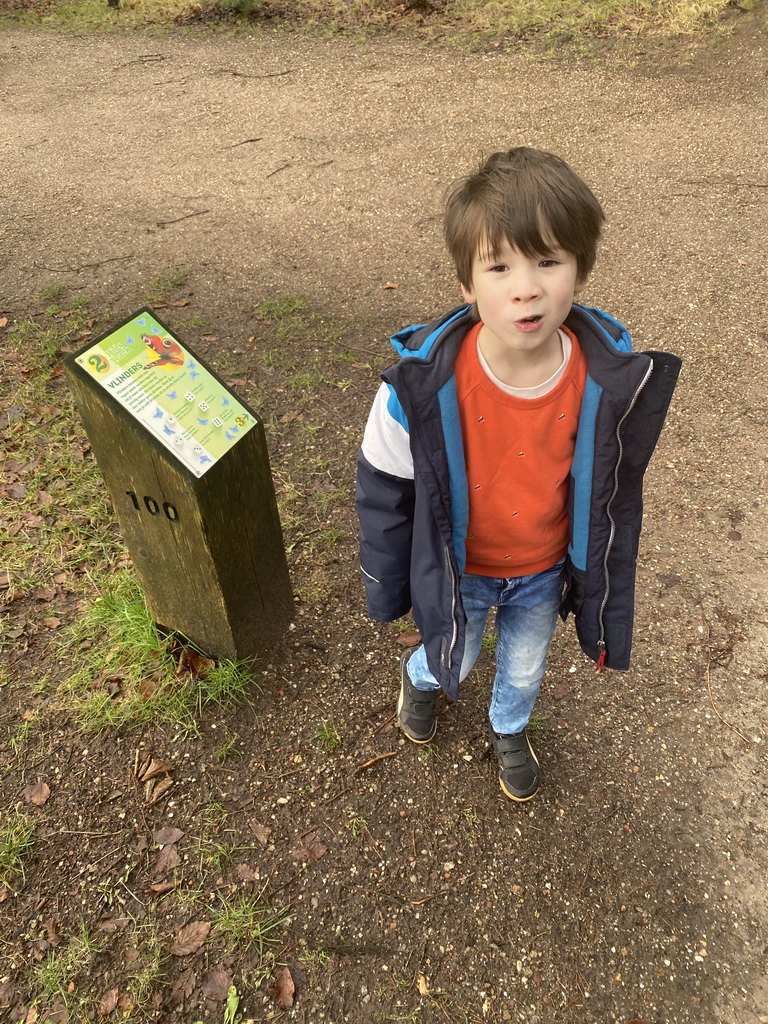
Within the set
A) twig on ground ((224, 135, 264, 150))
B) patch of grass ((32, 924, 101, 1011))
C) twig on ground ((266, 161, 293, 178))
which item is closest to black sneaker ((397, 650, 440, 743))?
patch of grass ((32, 924, 101, 1011))

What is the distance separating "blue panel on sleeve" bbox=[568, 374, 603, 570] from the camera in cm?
193

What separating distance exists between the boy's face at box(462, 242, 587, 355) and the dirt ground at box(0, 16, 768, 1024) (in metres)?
1.76

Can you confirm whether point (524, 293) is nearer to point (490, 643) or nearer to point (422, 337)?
point (422, 337)

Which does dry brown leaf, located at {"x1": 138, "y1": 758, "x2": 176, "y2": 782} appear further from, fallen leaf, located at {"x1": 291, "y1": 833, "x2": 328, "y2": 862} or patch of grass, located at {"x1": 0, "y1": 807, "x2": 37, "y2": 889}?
fallen leaf, located at {"x1": 291, "y1": 833, "x2": 328, "y2": 862}

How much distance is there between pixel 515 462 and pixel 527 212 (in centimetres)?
63

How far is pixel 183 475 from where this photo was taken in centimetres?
241

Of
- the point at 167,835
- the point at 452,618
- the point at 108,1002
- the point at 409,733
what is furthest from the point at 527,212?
the point at 108,1002

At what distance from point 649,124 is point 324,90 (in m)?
3.55

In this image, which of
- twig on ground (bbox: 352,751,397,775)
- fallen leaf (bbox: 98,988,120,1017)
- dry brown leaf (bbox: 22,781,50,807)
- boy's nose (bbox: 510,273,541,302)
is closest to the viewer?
boy's nose (bbox: 510,273,541,302)

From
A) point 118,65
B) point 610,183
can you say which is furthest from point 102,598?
point 118,65

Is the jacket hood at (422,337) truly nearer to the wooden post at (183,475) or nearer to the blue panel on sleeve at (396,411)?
the blue panel on sleeve at (396,411)

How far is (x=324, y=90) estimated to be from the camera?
8406 mm

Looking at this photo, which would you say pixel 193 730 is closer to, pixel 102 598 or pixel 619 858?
pixel 102 598

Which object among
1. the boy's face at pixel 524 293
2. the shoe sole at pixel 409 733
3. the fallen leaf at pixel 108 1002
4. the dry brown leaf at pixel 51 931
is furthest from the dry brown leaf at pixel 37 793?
the boy's face at pixel 524 293
